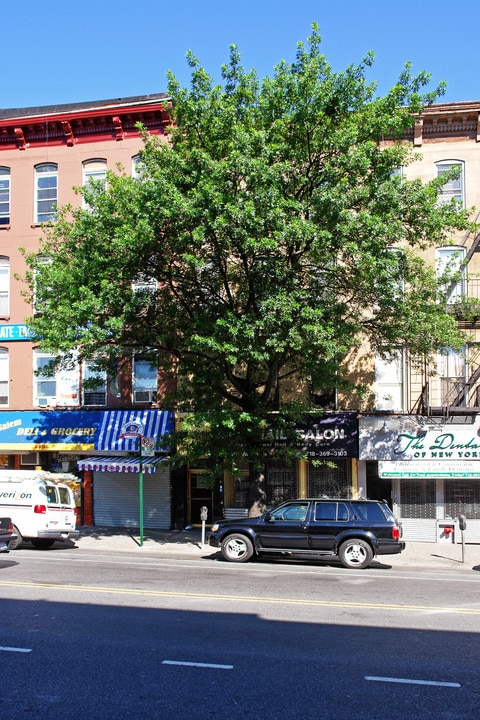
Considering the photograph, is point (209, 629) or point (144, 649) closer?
point (144, 649)

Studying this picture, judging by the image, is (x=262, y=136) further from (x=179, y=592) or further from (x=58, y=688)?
(x=58, y=688)

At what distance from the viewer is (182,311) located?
18438mm

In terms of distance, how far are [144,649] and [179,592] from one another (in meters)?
3.88

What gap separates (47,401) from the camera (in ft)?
80.0

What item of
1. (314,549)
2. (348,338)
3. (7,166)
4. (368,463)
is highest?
(7,166)

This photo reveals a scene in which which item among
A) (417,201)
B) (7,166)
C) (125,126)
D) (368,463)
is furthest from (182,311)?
(7,166)

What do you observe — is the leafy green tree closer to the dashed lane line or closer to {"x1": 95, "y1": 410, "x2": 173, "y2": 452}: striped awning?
{"x1": 95, "y1": 410, "x2": 173, "y2": 452}: striped awning

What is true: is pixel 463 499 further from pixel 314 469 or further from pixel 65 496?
pixel 65 496

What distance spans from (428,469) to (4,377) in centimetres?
1526

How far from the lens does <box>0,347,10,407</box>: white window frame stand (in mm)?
24719

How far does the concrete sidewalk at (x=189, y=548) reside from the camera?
57.4 feet

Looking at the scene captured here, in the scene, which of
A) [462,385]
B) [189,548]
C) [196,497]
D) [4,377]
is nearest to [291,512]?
[189,548]

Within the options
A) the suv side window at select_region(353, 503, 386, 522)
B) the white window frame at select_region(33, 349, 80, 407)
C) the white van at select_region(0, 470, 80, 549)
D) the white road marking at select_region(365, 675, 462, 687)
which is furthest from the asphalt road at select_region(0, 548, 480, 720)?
the white window frame at select_region(33, 349, 80, 407)

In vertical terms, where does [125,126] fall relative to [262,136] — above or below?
above
